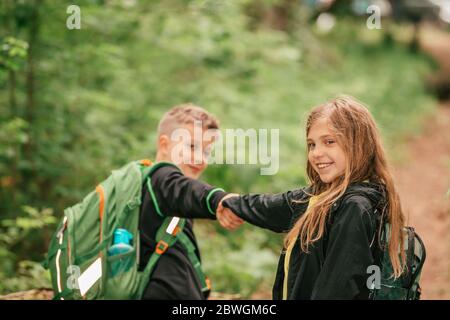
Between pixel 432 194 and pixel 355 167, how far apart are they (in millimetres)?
7922

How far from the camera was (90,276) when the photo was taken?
3.05 meters

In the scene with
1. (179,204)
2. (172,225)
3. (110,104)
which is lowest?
(172,225)

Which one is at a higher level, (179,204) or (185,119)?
(185,119)

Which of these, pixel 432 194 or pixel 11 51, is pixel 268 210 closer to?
pixel 11 51

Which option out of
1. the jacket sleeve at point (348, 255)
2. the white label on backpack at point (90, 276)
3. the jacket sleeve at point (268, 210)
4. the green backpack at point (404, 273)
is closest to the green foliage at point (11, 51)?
the white label on backpack at point (90, 276)

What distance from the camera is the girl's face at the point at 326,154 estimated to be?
8.55 feet

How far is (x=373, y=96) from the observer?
43.9ft

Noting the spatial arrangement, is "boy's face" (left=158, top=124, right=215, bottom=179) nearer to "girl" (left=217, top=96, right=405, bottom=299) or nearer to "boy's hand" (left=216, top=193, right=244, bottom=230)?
"boy's hand" (left=216, top=193, right=244, bottom=230)

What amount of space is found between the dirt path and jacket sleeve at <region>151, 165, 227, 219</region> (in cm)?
119

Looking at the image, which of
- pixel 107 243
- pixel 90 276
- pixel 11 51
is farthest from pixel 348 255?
pixel 11 51

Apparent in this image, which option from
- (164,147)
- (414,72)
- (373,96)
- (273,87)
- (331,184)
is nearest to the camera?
(331,184)
